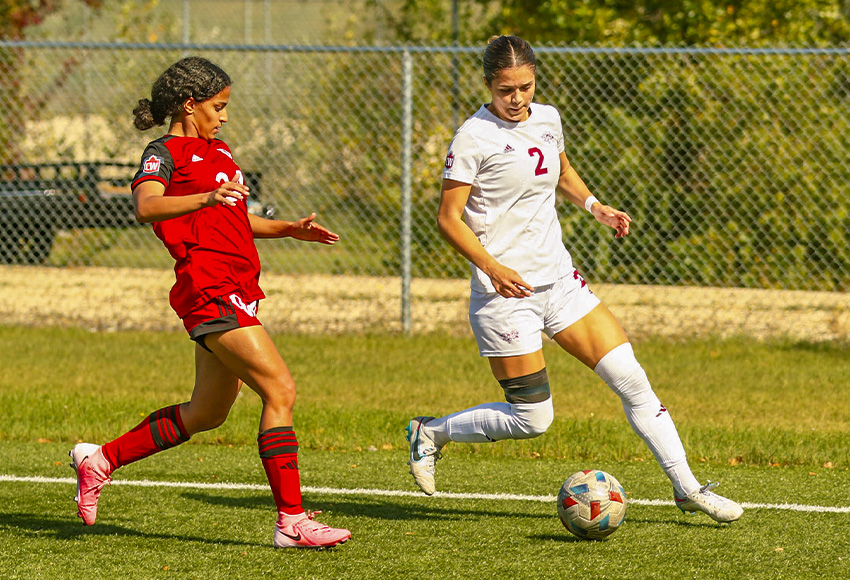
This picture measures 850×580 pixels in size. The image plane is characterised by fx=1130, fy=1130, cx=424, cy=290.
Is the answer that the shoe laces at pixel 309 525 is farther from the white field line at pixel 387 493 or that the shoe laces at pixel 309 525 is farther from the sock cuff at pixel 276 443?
the white field line at pixel 387 493

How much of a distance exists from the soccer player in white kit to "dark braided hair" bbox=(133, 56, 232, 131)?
1.00 m

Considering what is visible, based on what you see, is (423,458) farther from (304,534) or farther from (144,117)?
(144,117)

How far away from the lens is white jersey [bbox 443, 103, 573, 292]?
183 inches

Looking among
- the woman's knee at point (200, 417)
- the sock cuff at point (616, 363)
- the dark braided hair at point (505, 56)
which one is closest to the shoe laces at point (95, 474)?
the woman's knee at point (200, 417)

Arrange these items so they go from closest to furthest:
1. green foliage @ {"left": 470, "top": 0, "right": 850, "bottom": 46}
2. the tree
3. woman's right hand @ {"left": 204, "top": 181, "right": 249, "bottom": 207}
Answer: woman's right hand @ {"left": 204, "top": 181, "right": 249, "bottom": 207} → the tree → green foliage @ {"left": 470, "top": 0, "right": 850, "bottom": 46}

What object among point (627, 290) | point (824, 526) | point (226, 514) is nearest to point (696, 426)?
point (824, 526)

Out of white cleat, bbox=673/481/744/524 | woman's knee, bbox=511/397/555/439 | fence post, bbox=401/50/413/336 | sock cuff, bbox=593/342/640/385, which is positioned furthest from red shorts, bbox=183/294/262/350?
fence post, bbox=401/50/413/336

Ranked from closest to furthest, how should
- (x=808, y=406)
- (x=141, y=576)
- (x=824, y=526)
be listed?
(x=141, y=576)
(x=824, y=526)
(x=808, y=406)

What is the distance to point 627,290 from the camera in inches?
479

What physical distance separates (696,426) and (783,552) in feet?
8.76

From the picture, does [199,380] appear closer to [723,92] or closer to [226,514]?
[226,514]

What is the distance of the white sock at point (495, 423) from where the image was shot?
4.83 meters

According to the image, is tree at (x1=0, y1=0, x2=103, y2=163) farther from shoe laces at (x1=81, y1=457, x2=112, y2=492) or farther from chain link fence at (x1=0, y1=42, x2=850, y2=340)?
shoe laces at (x1=81, y1=457, x2=112, y2=492)

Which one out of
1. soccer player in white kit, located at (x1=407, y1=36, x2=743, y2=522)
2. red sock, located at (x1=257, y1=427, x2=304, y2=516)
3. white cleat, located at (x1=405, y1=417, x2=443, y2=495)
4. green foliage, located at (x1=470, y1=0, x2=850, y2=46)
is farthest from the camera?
green foliage, located at (x1=470, y1=0, x2=850, y2=46)
